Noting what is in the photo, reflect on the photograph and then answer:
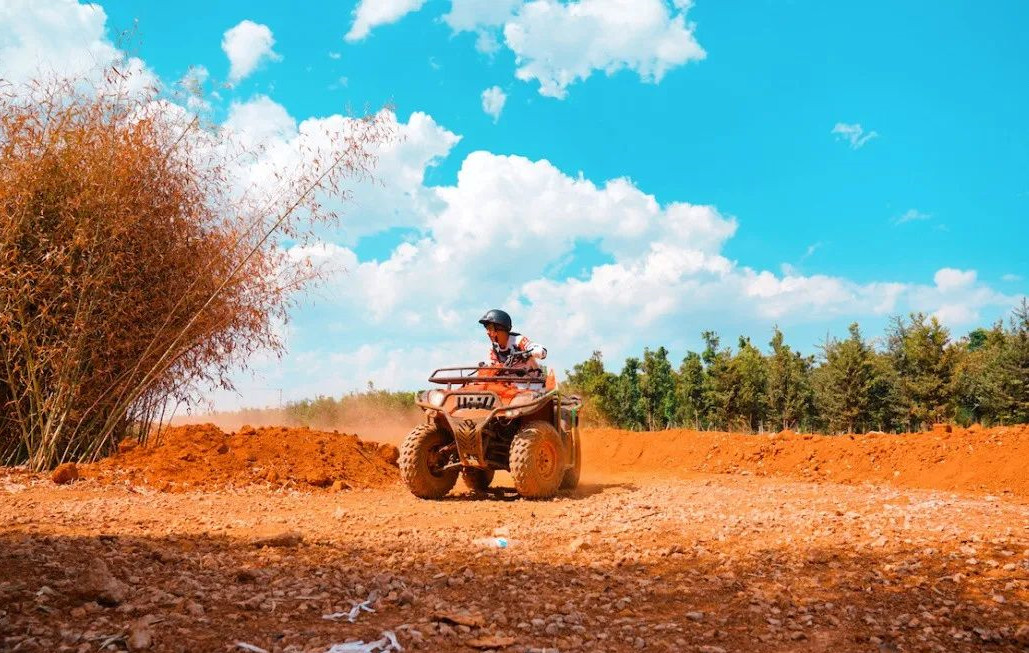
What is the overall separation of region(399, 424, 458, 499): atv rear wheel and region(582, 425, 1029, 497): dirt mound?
24.8 ft

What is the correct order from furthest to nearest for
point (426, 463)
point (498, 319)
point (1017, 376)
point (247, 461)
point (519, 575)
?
point (1017, 376), point (247, 461), point (498, 319), point (426, 463), point (519, 575)

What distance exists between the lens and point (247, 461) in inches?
434

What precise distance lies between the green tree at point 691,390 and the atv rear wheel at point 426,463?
31.0 metres

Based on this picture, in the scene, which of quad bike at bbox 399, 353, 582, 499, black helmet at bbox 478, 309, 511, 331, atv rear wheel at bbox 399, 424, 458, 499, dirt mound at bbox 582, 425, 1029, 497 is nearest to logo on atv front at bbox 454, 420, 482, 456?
quad bike at bbox 399, 353, 582, 499

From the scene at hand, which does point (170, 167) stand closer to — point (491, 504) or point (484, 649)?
point (491, 504)

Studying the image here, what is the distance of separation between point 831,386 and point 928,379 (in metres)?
4.20

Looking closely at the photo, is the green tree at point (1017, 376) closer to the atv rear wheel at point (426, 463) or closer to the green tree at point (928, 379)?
the green tree at point (928, 379)

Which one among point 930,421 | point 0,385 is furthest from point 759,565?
point 930,421

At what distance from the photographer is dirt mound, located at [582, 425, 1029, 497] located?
12578mm

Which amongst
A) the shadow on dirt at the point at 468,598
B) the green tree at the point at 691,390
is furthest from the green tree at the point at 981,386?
the shadow on dirt at the point at 468,598

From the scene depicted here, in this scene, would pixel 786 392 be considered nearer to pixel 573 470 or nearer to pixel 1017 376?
pixel 1017 376

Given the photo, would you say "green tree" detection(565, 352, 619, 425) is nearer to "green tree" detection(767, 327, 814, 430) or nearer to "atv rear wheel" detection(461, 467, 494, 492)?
"green tree" detection(767, 327, 814, 430)

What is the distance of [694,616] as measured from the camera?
4.14 metres

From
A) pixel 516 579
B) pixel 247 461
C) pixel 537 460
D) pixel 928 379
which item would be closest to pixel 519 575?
pixel 516 579
